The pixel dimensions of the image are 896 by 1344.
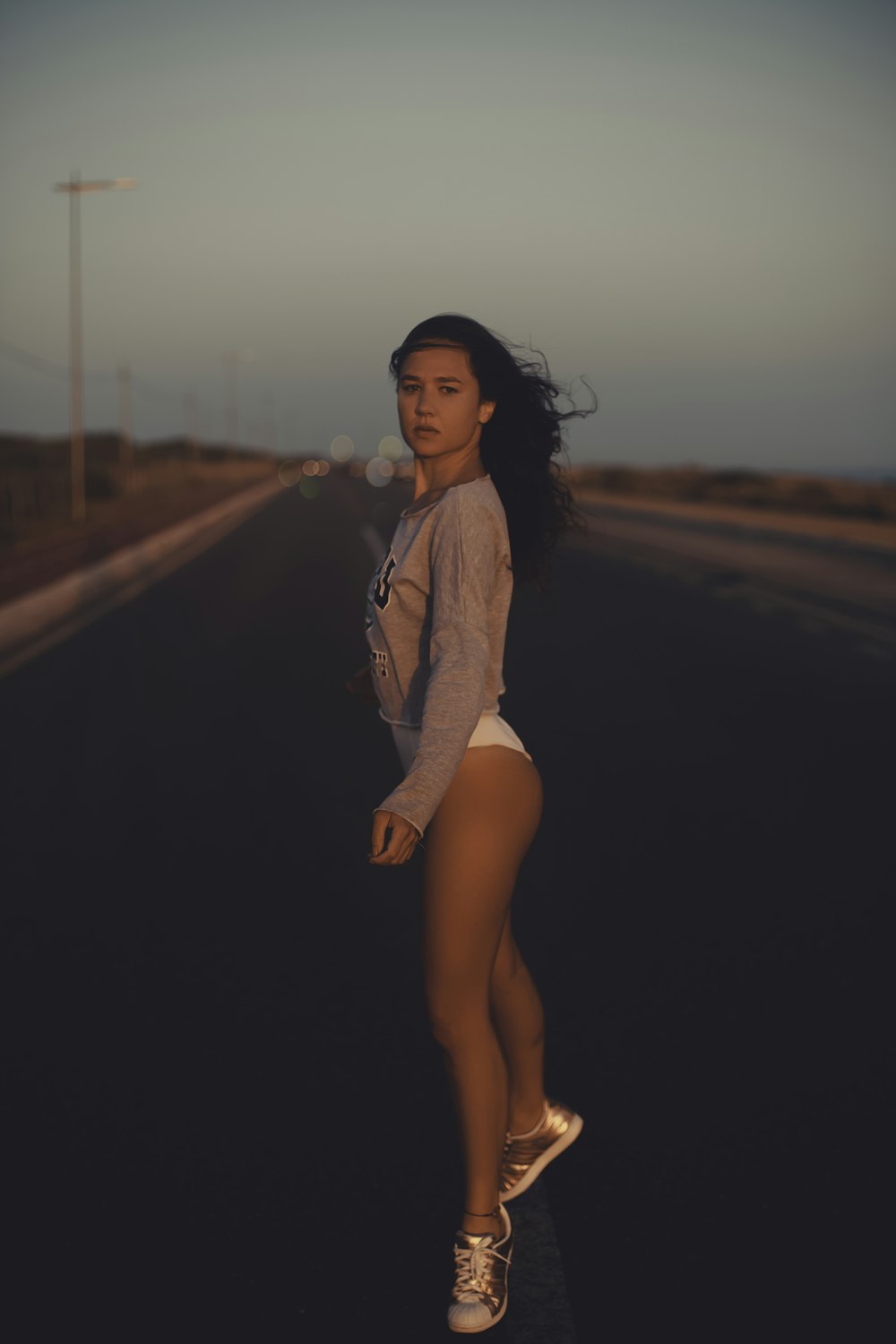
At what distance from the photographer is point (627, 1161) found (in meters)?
3.39

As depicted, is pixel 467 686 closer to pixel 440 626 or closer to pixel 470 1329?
pixel 440 626

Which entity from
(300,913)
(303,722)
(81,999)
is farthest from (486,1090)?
(303,722)

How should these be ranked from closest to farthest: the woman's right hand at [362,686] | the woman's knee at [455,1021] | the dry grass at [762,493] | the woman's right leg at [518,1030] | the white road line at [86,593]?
the woman's knee at [455,1021] < the woman's right leg at [518,1030] < the woman's right hand at [362,686] < the white road line at [86,593] < the dry grass at [762,493]

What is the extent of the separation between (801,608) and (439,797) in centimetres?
1448

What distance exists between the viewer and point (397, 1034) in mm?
4156

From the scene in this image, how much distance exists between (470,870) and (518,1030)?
2.13 ft

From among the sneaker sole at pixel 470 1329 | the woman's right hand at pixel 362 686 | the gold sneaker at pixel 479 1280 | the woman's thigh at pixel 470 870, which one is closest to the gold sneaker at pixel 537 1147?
the gold sneaker at pixel 479 1280

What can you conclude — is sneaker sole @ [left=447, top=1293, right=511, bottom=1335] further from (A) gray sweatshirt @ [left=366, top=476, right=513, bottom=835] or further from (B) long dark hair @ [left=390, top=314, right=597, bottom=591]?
(B) long dark hair @ [left=390, top=314, right=597, bottom=591]

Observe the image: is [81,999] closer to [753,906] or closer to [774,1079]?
[774,1079]

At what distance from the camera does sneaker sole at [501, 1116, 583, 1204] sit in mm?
3186

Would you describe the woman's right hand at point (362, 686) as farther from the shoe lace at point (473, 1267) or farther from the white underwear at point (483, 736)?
the shoe lace at point (473, 1267)

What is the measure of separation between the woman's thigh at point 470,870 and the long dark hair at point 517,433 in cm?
50

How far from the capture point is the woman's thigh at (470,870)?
2730 mm

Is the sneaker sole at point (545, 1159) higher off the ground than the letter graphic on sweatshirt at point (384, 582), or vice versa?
the letter graphic on sweatshirt at point (384, 582)
